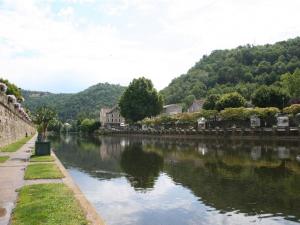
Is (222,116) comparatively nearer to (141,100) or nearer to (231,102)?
(231,102)

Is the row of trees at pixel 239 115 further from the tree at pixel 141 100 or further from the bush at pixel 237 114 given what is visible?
the tree at pixel 141 100

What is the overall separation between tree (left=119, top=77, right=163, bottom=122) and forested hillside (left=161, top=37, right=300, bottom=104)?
31.0 meters

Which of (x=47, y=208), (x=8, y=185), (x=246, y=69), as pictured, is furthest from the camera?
(x=246, y=69)

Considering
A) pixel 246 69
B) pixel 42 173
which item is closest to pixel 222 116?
pixel 42 173

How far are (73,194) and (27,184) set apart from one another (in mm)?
3465

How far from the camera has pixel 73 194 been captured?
15.4m

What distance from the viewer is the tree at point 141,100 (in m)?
130

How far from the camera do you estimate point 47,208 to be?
12680mm

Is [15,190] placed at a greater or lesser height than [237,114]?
lesser

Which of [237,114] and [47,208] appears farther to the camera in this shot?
[237,114]

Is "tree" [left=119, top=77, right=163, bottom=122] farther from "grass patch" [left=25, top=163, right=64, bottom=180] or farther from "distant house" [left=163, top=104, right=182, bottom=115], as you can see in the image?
"grass patch" [left=25, top=163, right=64, bottom=180]

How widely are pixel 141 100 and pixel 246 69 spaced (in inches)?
2245

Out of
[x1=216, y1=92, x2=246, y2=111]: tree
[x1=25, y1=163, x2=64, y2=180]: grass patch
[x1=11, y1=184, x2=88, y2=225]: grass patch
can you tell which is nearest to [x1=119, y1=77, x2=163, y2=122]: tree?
[x1=216, y1=92, x2=246, y2=111]: tree

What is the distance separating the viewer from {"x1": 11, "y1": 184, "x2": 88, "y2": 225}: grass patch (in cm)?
1123
